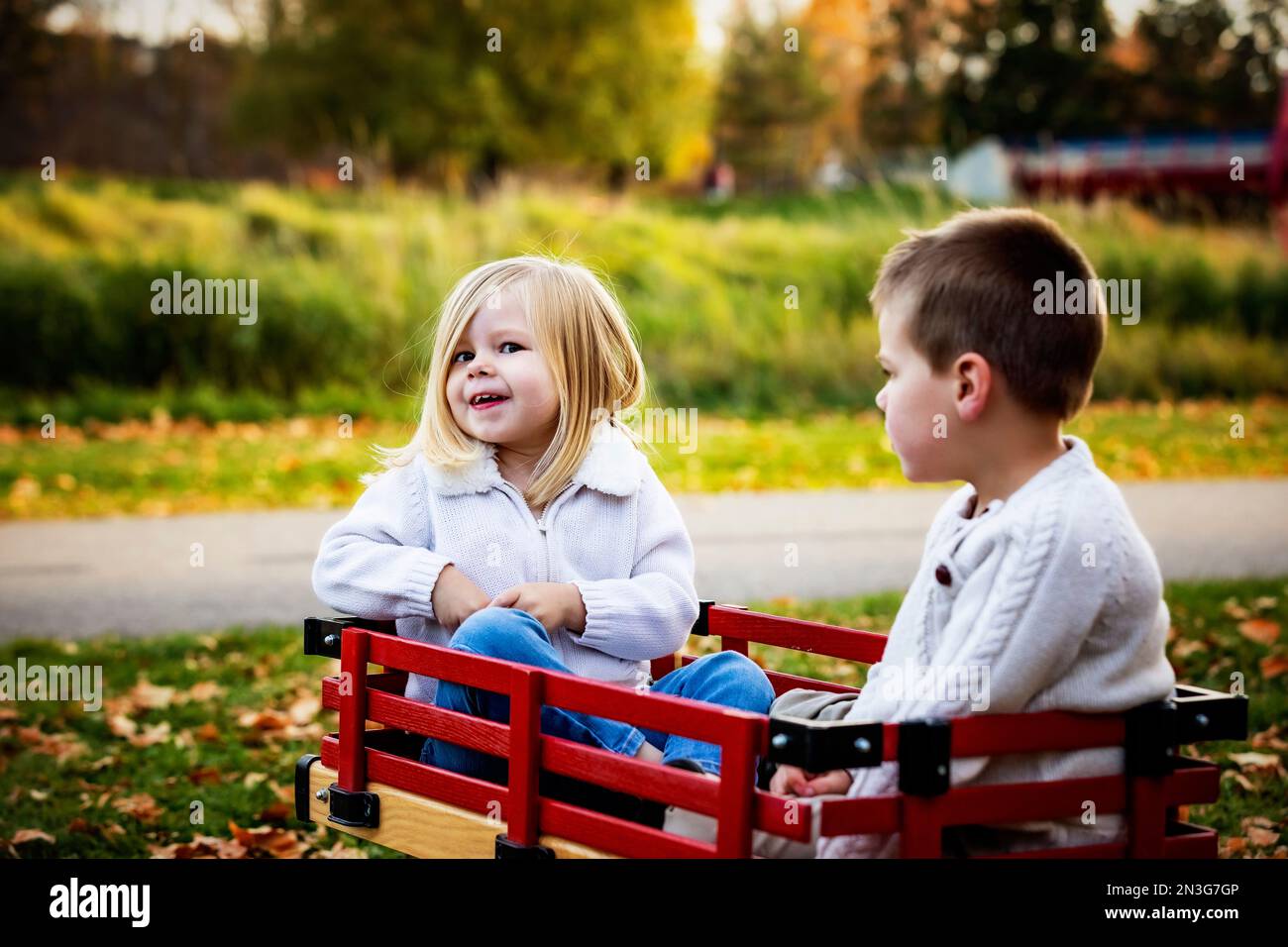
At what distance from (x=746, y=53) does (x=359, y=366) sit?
38.4m

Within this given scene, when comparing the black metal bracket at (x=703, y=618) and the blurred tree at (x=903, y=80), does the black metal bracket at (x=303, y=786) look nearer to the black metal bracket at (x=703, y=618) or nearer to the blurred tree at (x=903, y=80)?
the black metal bracket at (x=703, y=618)

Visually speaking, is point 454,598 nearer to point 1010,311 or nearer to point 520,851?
point 520,851

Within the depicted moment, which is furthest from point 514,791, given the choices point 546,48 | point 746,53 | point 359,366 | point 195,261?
point 746,53

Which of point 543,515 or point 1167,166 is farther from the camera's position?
point 1167,166

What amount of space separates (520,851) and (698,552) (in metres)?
5.82

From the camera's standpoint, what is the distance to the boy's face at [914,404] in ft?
7.82

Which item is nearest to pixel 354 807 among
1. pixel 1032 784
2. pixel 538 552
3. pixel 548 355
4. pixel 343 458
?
pixel 538 552

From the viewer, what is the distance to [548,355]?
3230mm

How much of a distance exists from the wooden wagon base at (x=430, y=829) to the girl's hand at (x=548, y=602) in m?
0.44

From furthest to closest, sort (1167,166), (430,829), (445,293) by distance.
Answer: (1167,166) → (445,293) → (430,829)

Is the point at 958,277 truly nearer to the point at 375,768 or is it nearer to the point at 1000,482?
the point at 1000,482

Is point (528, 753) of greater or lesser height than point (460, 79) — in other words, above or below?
below

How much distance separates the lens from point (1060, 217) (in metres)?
15.3

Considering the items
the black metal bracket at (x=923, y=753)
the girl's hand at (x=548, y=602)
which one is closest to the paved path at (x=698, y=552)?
the girl's hand at (x=548, y=602)
